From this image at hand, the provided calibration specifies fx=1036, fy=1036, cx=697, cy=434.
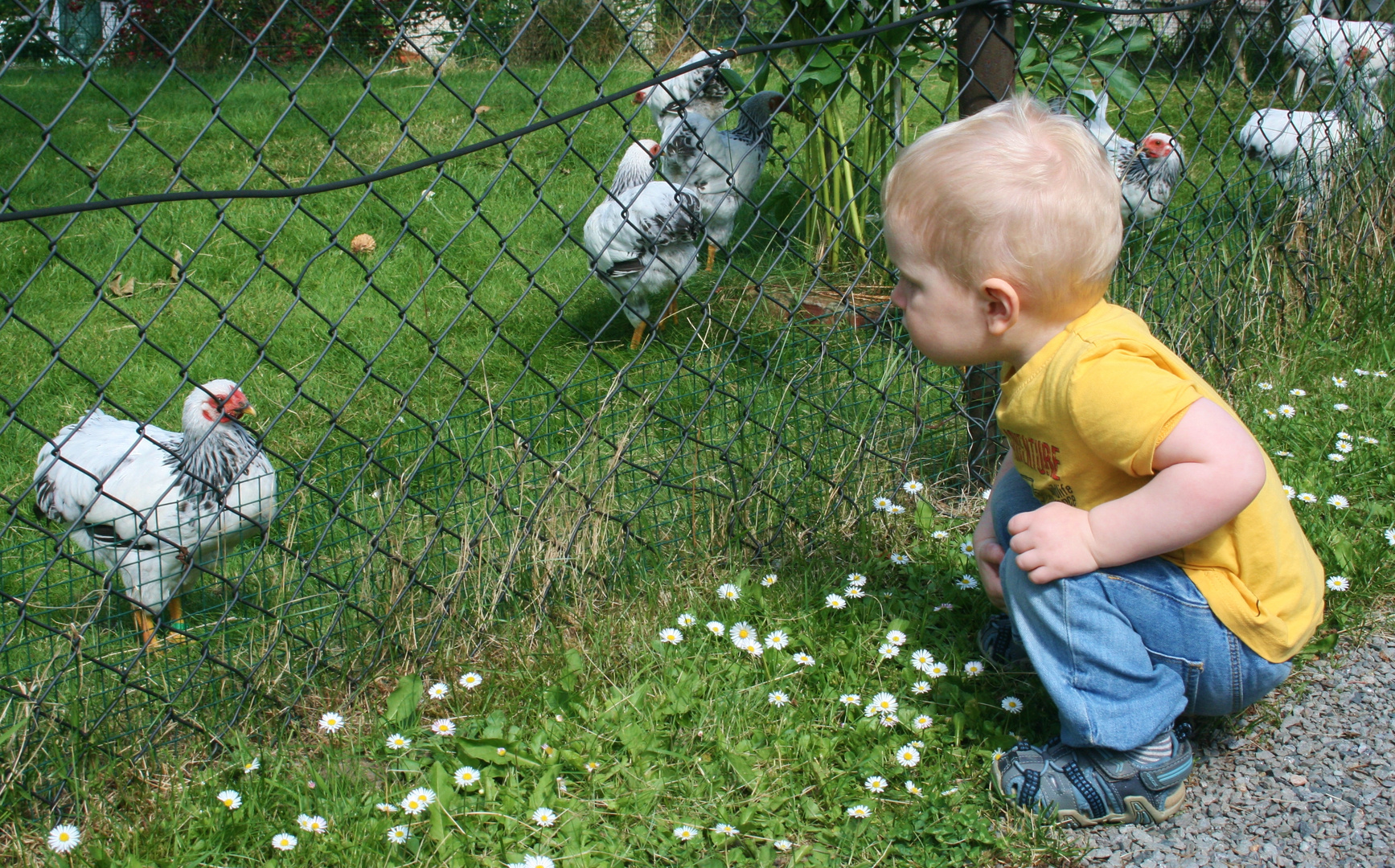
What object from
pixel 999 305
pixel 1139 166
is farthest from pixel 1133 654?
pixel 1139 166

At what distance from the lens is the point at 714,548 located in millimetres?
2758

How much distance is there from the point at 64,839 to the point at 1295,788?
2273mm

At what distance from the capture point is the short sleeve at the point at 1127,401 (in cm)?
159

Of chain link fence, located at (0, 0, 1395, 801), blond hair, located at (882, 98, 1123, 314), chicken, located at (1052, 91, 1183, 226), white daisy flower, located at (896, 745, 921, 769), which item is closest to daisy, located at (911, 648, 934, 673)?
white daisy flower, located at (896, 745, 921, 769)

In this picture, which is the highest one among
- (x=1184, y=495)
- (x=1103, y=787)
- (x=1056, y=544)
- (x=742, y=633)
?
(x=1184, y=495)

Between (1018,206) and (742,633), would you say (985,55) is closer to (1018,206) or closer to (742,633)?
(1018,206)

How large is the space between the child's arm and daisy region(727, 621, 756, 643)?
2.97ft

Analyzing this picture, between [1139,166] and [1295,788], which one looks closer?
[1295,788]

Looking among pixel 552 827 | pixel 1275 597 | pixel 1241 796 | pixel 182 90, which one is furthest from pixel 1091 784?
pixel 182 90

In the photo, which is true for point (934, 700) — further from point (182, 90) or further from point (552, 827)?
point (182, 90)

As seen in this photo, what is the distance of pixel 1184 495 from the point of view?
159cm

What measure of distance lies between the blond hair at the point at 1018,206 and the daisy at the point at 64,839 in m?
1.86

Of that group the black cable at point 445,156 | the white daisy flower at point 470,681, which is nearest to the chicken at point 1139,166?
the black cable at point 445,156

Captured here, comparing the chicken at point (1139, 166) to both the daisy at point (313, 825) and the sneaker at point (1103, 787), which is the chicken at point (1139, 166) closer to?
the sneaker at point (1103, 787)
